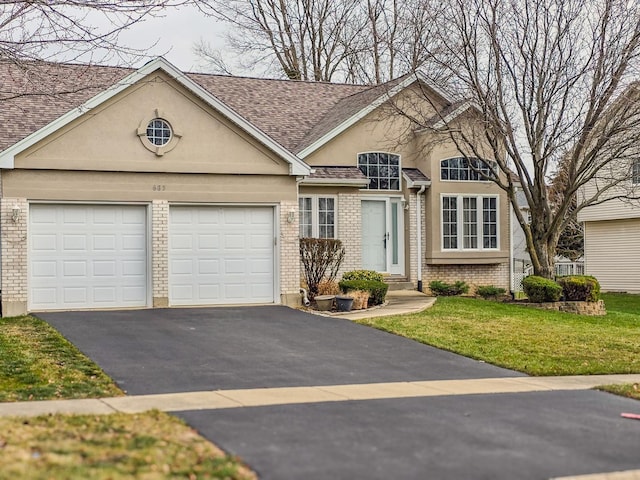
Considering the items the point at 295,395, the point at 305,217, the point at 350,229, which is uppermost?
the point at 305,217

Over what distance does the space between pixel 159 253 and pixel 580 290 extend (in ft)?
36.7

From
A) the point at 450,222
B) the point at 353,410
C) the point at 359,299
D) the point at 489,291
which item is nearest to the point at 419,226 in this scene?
the point at 450,222

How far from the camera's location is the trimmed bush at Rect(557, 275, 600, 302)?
943 inches

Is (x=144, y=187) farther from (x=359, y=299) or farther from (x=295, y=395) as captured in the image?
(x=295, y=395)

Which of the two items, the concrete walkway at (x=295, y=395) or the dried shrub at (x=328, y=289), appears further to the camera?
the dried shrub at (x=328, y=289)

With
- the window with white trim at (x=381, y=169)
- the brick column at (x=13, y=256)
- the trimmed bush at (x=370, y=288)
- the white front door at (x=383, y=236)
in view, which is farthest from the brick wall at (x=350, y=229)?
the brick column at (x=13, y=256)

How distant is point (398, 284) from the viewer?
25.7 metres

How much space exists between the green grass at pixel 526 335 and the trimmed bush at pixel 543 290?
1.94 ft

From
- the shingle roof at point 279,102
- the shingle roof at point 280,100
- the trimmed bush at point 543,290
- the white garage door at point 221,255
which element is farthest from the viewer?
the shingle roof at point 280,100

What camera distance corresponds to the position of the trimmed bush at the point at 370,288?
2131 cm

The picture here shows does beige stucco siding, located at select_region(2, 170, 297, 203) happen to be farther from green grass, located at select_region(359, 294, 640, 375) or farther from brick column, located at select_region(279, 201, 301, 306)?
green grass, located at select_region(359, 294, 640, 375)

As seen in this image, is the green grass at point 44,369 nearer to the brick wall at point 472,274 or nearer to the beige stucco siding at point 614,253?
the brick wall at point 472,274

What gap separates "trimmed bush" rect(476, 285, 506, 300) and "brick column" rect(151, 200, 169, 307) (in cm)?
966

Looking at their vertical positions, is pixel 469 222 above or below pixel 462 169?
below
